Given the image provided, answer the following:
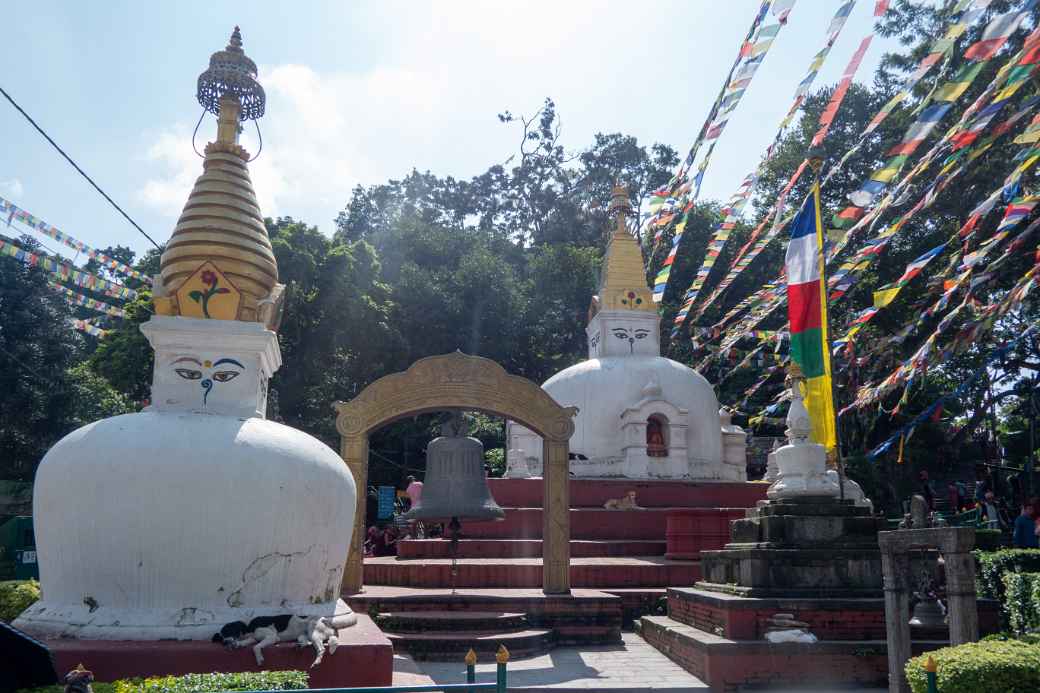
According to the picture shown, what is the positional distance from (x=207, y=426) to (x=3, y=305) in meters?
24.6

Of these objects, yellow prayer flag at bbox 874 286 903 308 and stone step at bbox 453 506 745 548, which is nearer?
yellow prayer flag at bbox 874 286 903 308

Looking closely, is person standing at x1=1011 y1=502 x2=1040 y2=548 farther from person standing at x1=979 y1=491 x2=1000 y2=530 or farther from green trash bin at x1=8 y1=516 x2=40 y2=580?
green trash bin at x1=8 y1=516 x2=40 y2=580

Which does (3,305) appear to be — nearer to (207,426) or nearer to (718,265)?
(207,426)

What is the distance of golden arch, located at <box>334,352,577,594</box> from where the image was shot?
1115cm

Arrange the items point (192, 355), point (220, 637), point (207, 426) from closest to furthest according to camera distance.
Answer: point (220, 637) < point (207, 426) < point (192, 355)

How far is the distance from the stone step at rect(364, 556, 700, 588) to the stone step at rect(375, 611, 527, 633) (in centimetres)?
200

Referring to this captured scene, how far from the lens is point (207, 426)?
7.15 m

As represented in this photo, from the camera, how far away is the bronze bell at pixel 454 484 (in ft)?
34.4

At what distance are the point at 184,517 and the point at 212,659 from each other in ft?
3.78

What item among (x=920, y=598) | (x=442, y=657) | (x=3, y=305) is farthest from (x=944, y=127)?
(x=3, y=305)

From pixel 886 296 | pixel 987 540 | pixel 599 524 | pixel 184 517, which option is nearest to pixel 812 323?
pixel 886 296

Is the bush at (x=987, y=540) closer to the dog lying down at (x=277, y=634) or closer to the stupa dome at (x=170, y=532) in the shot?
the stupa dome at (x=170, y=532)

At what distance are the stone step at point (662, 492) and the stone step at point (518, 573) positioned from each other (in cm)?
393

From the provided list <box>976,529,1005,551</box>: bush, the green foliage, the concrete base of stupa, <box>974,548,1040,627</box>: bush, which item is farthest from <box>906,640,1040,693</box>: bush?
the green foliage
